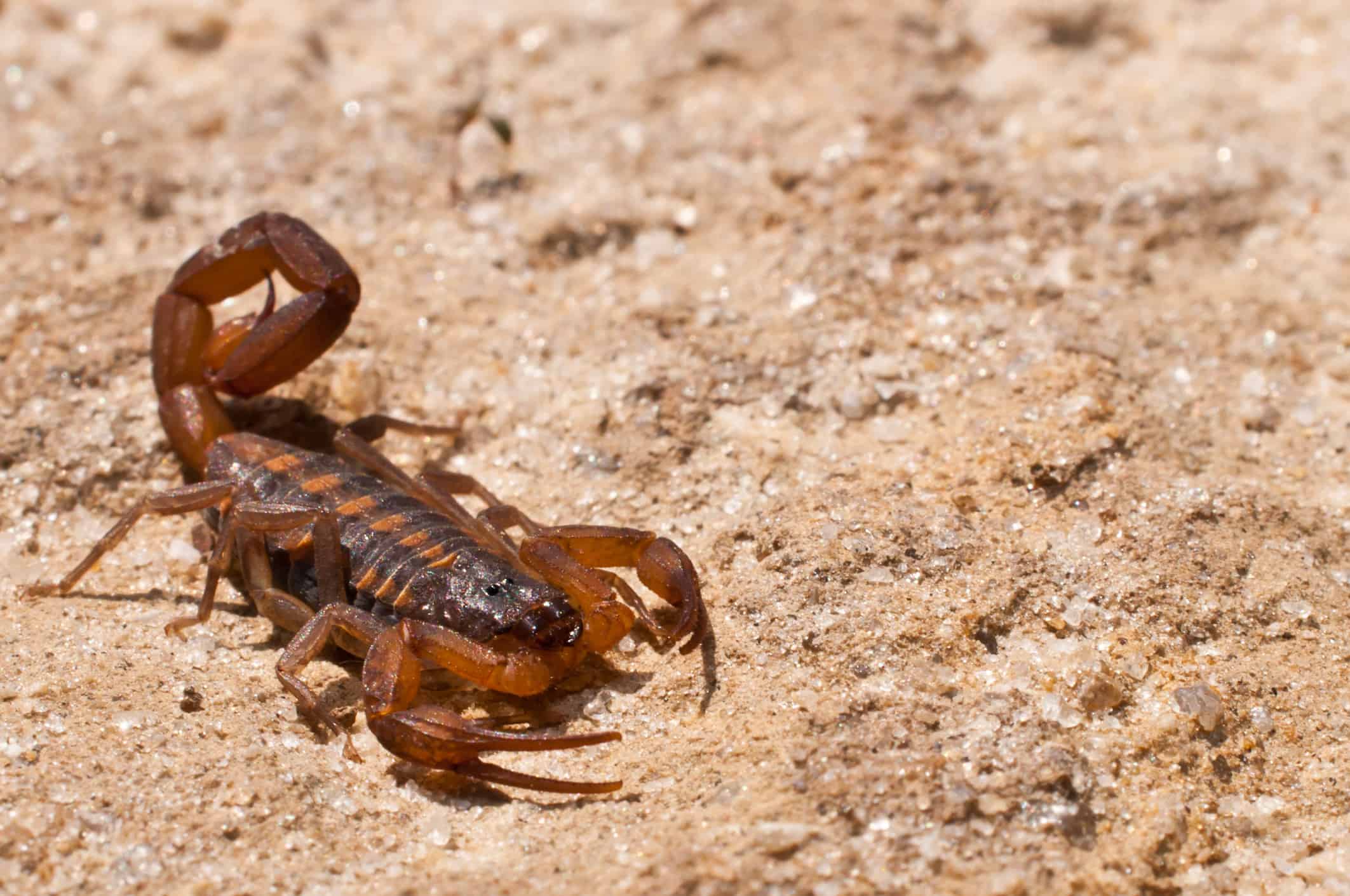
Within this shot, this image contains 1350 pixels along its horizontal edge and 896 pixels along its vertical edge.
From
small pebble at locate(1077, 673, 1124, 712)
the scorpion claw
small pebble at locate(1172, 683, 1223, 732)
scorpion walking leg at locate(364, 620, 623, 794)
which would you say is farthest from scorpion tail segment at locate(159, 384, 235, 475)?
small pebble at locate(1172, 683, 1223, 732)

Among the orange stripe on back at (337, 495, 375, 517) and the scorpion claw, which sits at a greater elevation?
the orange stripe on back at (337, 495, 375, 517)

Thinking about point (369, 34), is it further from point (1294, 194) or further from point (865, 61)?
point (1294, 194)

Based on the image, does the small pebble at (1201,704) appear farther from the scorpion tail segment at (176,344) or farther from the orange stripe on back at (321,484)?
the scorpion tail segment at (176,344)

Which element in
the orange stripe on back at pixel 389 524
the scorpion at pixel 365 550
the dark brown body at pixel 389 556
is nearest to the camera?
the scorpion at pixel 365 550

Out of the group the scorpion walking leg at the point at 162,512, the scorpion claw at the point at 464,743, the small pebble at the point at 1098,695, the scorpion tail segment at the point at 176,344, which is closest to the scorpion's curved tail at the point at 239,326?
the scorpion tail segment at the point at 176,344

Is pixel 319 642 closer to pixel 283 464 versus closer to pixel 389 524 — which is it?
pixel 389 524

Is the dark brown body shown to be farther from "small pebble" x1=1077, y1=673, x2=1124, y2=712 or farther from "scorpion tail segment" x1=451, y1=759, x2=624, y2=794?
"small pebble" x1=1077, y1=673, x2=1124, y2=712
